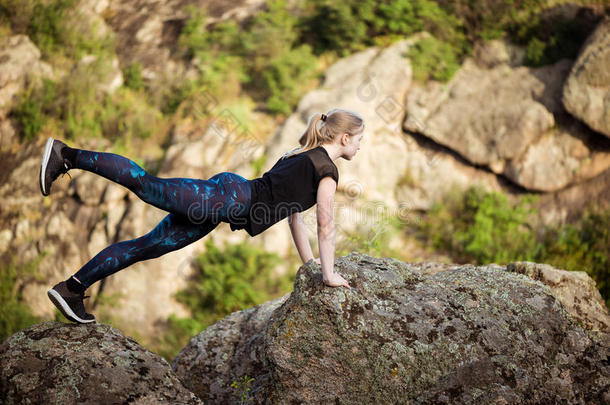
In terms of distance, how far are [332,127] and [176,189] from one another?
108cm

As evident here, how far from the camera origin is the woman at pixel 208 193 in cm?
300

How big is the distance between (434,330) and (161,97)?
9.33m

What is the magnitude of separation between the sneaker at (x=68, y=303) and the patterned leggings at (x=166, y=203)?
0.10 meters

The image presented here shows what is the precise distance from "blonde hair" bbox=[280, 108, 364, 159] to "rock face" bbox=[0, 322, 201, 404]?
5.33 ft

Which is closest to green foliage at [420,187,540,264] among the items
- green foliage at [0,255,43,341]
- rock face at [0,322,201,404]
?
rock face at [0,322,201,404]

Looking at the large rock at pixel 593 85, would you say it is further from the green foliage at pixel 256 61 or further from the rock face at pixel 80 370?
the rock face at pixel 80 370

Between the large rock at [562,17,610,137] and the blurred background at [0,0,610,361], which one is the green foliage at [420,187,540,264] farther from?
the large rock at [562,17,610,137]

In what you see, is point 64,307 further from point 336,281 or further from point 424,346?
point 424,346

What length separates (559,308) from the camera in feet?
9.89

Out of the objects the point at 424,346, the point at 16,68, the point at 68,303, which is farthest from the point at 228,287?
the point at 16,68

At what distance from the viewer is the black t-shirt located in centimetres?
304

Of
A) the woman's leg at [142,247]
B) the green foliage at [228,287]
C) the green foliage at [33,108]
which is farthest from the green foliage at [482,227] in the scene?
the green foliage at [33,108]

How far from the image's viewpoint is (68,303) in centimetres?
306

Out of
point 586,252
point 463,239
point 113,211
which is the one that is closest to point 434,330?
point 586,252
